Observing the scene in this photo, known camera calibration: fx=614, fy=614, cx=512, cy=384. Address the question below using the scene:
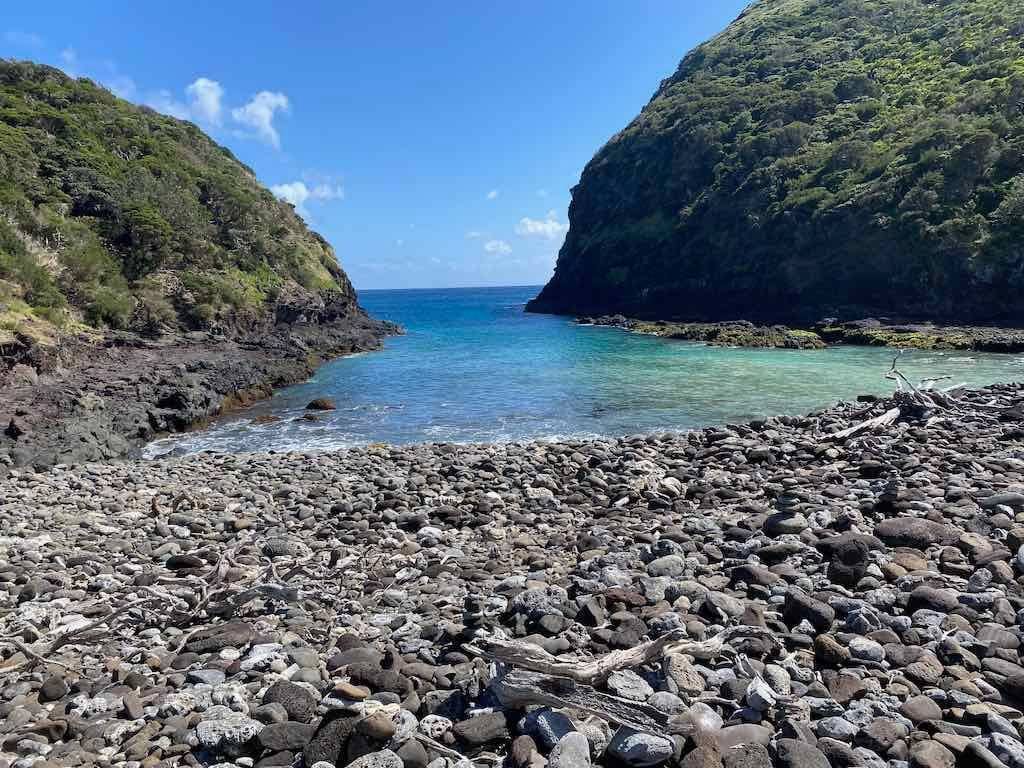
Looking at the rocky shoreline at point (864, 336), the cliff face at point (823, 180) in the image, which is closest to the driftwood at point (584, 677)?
the rocky shoreline at point (864, 336)

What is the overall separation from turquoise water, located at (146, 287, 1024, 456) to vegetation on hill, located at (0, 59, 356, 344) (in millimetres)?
10003

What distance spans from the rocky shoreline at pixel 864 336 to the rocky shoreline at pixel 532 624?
34724 millimetres

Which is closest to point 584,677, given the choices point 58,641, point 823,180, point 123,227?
point 58,641

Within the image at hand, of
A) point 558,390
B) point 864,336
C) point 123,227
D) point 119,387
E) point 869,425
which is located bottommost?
point 558,390

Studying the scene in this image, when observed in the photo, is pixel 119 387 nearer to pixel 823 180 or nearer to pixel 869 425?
pixel 869 425

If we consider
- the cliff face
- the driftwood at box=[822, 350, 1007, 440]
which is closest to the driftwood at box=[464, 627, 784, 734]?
the driftwood at box=[822, 350, 1007, 440]

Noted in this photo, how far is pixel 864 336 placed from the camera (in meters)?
45.4

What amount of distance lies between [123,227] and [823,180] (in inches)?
2420

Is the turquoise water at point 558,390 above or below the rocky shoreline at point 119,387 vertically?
below

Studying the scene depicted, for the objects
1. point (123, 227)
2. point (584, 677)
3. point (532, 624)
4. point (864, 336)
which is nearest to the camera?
point (584, 677)

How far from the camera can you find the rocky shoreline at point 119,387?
16.9m

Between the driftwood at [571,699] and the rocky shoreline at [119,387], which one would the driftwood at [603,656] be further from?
the rocky shoreline at [119,387]

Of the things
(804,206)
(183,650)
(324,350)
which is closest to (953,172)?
(804,206)

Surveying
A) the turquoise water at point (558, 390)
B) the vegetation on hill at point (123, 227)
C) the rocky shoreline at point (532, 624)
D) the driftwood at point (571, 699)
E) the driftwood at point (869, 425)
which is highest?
the vegetation on hill at point (123, 227)
